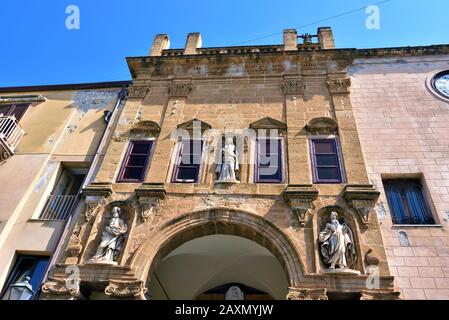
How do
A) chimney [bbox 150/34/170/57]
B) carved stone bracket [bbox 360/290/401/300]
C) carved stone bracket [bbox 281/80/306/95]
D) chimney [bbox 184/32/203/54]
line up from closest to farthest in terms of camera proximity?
1. carved stone bracket [bbox 360/290/401/300]
2. carved stone bracket [bbox 281/80/306/95]
3. chimney [bbox 184/32/203/54]
4. chimney [bbox 150/34/170/57]

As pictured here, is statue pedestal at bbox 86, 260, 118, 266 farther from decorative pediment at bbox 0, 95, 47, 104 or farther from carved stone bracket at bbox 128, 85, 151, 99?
decorative pediment at bbox 0, 95, 47, 104

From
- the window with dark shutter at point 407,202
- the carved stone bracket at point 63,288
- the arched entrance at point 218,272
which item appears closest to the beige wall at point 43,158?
the carved stone bracket at point 63,288

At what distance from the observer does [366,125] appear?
1091 centimetres

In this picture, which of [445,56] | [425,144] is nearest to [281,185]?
[425,144]

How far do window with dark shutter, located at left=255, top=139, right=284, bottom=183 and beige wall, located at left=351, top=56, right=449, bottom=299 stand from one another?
8.41ft

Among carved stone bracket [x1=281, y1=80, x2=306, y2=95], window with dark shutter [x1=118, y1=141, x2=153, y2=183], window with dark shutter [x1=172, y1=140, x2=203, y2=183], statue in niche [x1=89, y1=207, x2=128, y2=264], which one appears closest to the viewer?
statue in niche [x1=89, y1=207, x2=128, y2=264]

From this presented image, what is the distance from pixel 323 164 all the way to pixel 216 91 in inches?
187

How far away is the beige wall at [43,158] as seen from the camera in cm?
910

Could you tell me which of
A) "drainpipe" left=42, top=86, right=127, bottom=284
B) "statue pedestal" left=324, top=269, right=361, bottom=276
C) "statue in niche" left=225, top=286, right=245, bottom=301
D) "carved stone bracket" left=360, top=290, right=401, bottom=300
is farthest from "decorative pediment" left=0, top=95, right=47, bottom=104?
"carved stone bracket" left=360, top=290, right=401, bottom=300

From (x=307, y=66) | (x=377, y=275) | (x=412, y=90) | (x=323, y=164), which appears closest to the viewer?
(x=377, y=275)

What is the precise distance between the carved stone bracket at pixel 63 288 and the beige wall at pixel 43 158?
1279 millimetres

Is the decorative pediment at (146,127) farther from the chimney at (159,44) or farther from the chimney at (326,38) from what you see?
the chimney at (326,38)

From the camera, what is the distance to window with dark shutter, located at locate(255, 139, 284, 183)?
959cm

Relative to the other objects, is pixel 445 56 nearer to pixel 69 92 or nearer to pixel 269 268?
pixel 269 268
